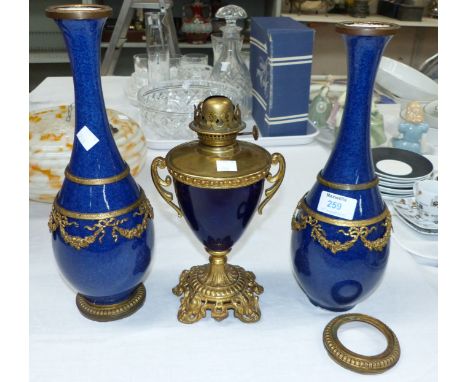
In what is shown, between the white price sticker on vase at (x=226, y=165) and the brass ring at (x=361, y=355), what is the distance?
0.23 m

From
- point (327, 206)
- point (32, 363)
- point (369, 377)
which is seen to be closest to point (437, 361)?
point (369, 377)

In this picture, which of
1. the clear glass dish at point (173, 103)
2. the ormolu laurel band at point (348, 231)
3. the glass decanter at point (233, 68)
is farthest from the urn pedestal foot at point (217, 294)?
the glass decanter at point (233, 68)

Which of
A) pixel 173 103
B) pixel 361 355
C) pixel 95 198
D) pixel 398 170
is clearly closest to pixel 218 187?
pixel 95 198

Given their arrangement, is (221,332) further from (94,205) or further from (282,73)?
(282,73)

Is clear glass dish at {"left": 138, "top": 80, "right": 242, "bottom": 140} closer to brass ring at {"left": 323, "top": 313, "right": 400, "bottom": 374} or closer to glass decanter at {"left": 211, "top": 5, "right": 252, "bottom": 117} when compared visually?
glass decanter at {"left": 211, "top": 5, "right": 252, "bottom": 117}

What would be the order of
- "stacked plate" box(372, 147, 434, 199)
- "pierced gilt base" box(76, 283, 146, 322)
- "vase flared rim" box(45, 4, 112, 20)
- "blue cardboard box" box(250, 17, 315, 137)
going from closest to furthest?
"vase flared rim" box(45, 4, 112, 20) → "pierced gilt base" box(76, 283, 146, 322) → "stacked plate" box(372, 147, 434, 199) → "blue cardboard box" box(250, 17, 315, 137)

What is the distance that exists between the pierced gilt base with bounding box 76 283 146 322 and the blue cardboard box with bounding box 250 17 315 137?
2.01 ft

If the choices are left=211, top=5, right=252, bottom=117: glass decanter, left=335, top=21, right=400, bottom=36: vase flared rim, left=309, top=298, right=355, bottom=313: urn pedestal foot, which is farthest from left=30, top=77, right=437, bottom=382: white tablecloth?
left=211, top=5, right=252, bottom=117: glass decanter

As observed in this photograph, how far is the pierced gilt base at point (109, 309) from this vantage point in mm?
604

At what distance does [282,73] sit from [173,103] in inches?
11.6

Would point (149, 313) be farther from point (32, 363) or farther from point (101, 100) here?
point (101, 100)

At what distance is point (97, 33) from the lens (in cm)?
51

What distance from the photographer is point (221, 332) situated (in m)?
0.60

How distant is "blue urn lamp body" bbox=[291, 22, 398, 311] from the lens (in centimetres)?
53
